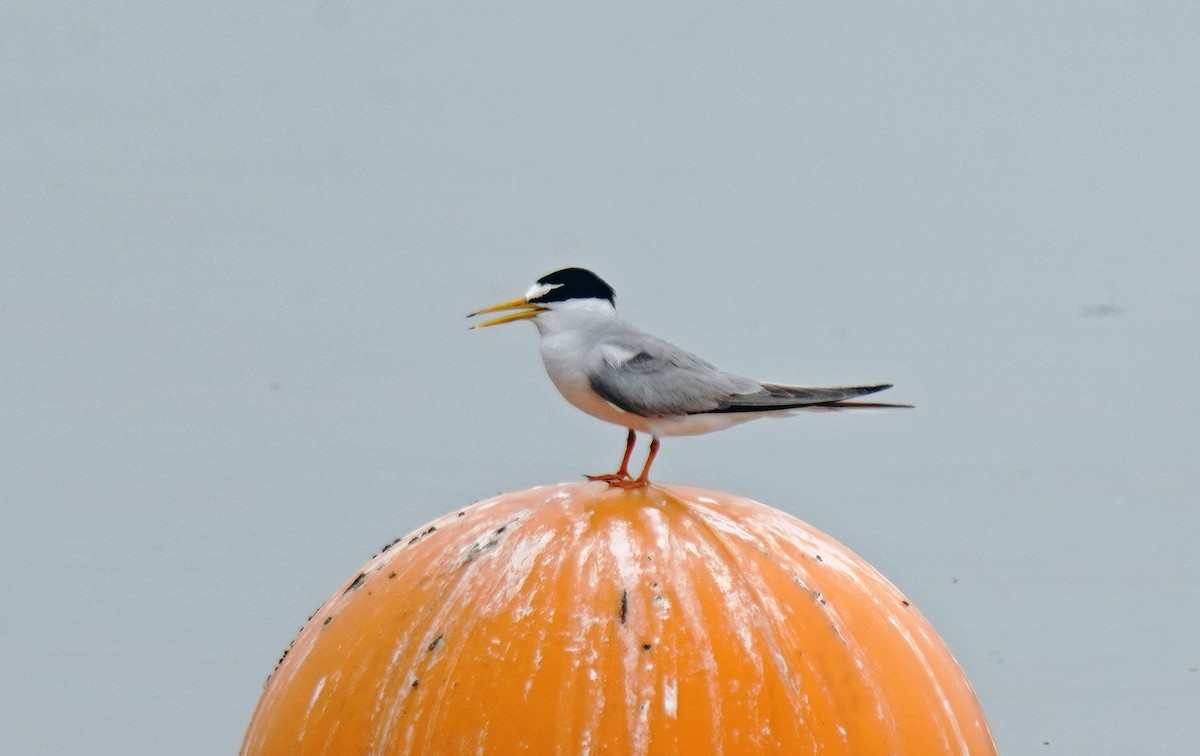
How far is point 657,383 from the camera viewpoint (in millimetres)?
5930

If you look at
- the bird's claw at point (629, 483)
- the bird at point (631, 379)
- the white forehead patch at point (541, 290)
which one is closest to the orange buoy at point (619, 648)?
the bird's claw at point (629, 483)

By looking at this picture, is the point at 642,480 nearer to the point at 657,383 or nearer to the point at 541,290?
the point at 657,383

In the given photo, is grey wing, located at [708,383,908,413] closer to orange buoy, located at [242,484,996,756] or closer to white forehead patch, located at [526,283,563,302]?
orange buoy, located at [242,484,996,756]

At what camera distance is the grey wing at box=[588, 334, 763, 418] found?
5.91 m

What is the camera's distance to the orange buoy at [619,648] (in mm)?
5113

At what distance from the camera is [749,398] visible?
19.6 ft

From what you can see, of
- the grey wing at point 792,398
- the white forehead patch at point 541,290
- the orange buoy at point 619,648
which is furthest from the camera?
the white forehead patch at point 541,290

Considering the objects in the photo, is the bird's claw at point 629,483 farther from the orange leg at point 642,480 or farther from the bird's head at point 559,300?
the bird's head at point 559,300

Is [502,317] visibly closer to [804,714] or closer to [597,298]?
[597,298]

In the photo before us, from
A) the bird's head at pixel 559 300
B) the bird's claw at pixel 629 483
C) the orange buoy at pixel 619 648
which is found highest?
the bird's head at pixel 559 300

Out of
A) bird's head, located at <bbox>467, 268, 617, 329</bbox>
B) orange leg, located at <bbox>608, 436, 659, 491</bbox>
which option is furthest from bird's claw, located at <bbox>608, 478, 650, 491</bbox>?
bird's head, located at <bbox>467, 268, 617, 329</bbox>

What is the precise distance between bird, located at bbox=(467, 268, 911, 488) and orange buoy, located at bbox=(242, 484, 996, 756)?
280 millimetres

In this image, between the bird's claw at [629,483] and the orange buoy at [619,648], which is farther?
the bird's claw at [629,483]

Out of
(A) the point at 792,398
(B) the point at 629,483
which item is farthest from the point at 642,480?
(A) the point at 792,398
